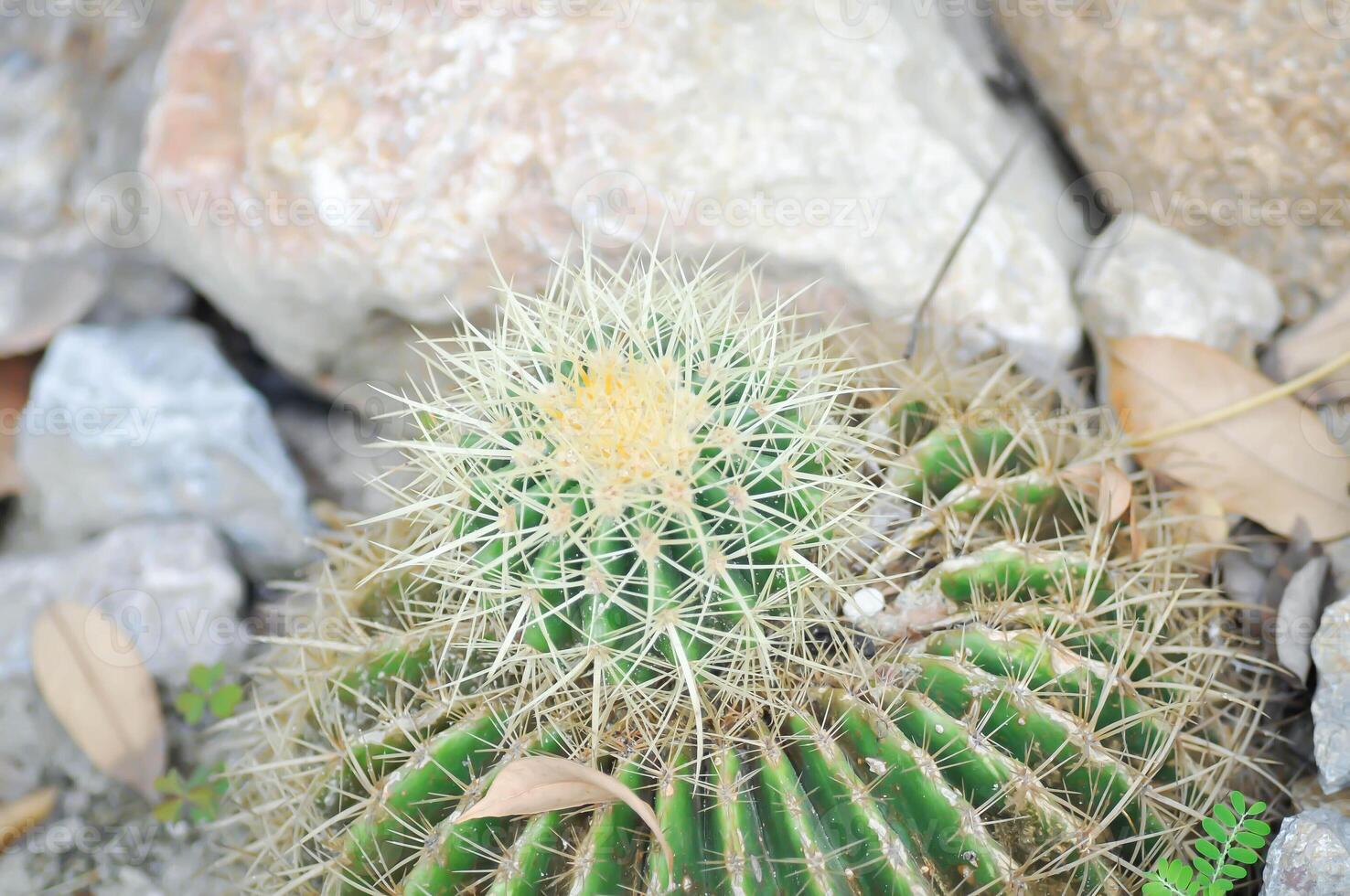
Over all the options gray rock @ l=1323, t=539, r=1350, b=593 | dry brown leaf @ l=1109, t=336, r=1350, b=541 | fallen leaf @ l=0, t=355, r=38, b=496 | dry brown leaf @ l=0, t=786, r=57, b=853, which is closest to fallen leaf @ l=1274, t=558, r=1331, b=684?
gray rock @ l=1323, t=539, r=1350, b=593

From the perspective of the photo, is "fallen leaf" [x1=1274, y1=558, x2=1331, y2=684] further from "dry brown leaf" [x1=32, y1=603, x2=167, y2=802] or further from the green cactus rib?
"dry brown leaf" [x1=32, y1=603, x2=167, y2=802]

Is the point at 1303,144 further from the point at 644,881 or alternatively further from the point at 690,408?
the point at 644,881

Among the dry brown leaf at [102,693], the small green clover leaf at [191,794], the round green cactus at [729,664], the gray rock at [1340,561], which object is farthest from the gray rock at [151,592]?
the gray rock at [1340,561]

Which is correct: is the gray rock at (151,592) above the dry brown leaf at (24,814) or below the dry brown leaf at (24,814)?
above

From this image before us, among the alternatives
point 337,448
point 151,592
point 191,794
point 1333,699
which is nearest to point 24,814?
point 191,794

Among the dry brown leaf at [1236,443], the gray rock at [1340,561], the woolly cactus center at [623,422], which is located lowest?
the gray rock at [1340,561]

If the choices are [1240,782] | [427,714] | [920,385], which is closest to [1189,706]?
[1240,782]

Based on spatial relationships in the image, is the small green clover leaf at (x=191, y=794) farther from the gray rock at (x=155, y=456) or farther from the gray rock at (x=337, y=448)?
the gray rock at (x=337, y=448)
